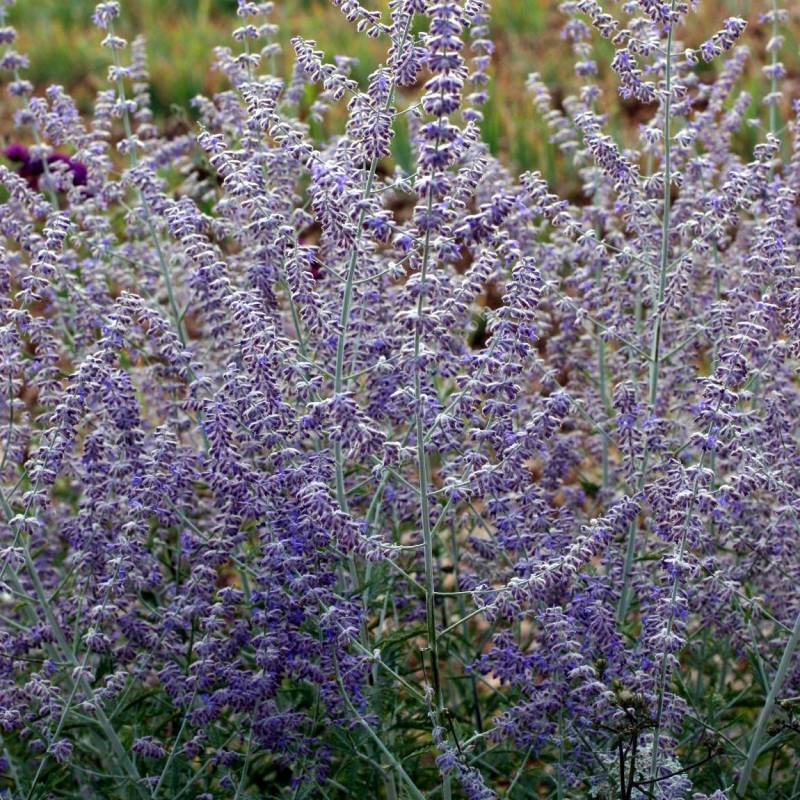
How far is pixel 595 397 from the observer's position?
423 cm

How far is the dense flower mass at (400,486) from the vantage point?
2.99m

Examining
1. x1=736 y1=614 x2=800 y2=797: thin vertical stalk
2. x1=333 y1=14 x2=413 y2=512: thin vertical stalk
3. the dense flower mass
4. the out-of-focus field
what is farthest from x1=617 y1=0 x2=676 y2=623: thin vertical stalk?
the out-of-focus field

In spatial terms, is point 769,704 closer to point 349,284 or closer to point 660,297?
point 660,297

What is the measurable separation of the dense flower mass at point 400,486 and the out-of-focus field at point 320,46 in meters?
4.65

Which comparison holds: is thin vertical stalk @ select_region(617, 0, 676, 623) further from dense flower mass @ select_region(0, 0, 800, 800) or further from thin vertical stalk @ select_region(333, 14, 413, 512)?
thin vertical stalk @ select_region(333, 14, 413, 512)

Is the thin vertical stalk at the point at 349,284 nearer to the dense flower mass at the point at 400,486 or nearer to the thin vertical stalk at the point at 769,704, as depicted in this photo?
the dense flower mass at the point at 400,486

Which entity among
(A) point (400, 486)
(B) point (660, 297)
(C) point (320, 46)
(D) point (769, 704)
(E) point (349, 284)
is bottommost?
(D) point (769, 704)

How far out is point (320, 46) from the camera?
1102 cm

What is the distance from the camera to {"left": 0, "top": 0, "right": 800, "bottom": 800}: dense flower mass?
9.82ft

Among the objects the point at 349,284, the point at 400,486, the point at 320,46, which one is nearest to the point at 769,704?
the point at 400,486

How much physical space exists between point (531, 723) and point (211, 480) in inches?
41.4

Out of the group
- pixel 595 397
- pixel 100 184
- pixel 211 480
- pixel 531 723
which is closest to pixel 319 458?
pixel 211 480

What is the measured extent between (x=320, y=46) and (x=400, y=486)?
7.92 metres

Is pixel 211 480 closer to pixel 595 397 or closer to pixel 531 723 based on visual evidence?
pixel 531 723
